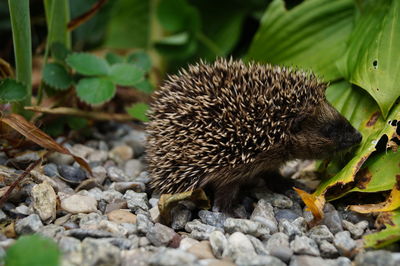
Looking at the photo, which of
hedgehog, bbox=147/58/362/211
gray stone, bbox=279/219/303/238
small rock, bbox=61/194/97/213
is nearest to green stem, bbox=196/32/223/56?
hedgehog, bbox=147/58/362/211

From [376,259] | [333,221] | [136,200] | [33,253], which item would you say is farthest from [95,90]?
[376,259]

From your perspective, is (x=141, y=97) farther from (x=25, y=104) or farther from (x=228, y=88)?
(x=228, y=88)

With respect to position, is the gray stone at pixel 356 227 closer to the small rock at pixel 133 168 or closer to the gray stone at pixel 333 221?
the gray stone at pixel 333 221

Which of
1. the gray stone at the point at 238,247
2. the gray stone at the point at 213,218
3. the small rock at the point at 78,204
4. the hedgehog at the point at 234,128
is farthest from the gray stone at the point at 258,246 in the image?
the small rock at the point at 78,204

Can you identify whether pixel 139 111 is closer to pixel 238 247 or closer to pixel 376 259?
pixel 238 247

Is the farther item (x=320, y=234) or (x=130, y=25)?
(x=130, y=25)

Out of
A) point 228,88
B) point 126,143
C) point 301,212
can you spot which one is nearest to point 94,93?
point 126,143
